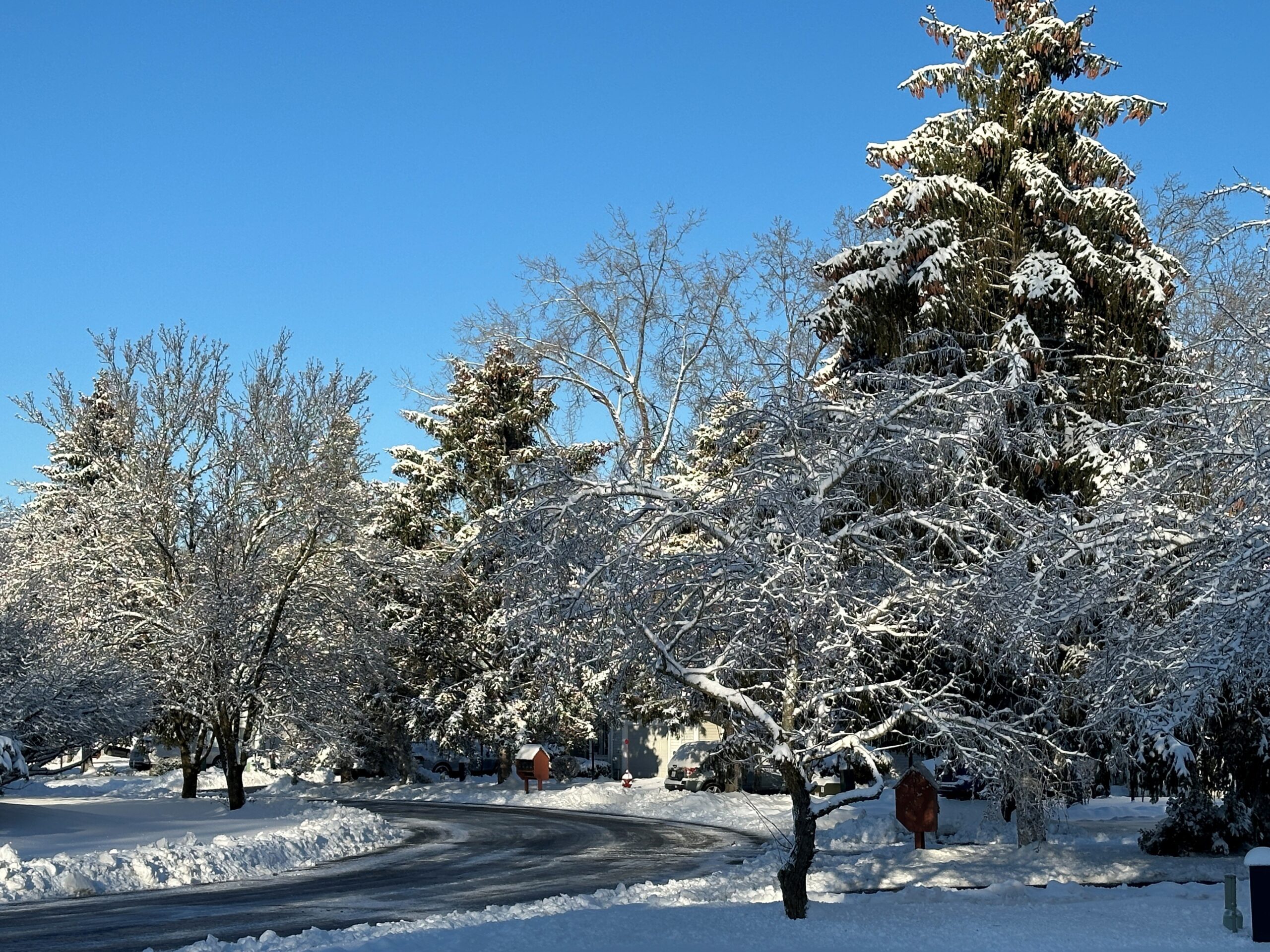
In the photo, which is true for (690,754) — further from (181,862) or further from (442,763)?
(181,862)

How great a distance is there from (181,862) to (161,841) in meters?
1.74

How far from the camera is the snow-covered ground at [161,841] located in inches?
739

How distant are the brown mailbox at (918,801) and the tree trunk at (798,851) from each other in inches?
314

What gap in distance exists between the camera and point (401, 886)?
1930cm

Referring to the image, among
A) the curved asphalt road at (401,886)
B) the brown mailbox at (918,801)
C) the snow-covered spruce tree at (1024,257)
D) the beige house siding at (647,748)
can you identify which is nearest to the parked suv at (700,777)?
the curved asphalt road at (401,886)

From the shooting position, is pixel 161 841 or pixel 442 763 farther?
pixel 442 763

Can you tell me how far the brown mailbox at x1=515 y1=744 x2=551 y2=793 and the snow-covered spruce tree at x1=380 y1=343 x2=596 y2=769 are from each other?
60cm

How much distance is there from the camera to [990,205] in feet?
67.6

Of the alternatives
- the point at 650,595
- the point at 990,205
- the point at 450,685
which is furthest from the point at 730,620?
the point at 450,685

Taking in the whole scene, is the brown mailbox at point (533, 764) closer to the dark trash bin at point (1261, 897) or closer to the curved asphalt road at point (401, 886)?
the curved asphalt road at point (401, 886)

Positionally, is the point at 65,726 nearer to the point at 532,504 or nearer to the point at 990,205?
the point at 532,504

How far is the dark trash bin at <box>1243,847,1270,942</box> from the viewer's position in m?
11.5

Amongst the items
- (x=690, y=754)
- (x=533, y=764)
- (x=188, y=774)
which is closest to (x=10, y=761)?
(x=188, y=774)

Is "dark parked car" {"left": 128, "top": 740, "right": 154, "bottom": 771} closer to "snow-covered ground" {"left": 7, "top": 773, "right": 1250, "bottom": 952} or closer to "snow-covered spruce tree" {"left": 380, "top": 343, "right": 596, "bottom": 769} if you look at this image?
"snow-covered spruce tree" {"left": 380, "top": 343, "right": 596, "bottom": 769}
